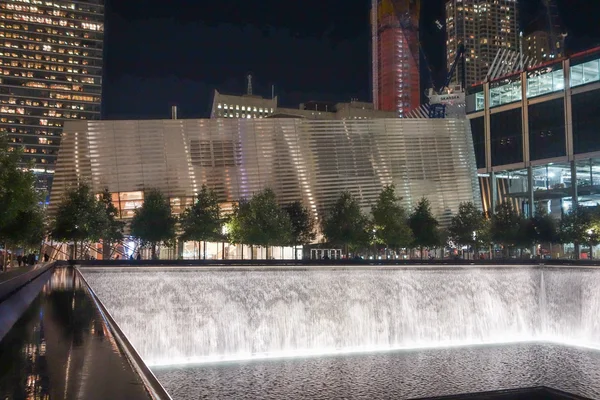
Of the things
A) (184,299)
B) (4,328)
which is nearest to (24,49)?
(184,299)

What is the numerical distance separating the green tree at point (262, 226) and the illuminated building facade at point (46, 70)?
100237 millimetres

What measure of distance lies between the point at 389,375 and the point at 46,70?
15348 centimetres

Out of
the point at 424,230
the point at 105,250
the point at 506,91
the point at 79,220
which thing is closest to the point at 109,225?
the point at 79,220

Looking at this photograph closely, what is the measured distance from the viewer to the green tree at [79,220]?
49.9m

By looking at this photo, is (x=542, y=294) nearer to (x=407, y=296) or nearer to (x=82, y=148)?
(x=407, y=296)

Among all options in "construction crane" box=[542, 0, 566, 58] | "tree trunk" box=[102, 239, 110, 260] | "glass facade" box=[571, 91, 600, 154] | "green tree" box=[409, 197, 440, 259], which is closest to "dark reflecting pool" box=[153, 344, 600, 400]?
"green tree" box=[409, 197, 440, 259]

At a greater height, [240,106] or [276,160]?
[240,106]

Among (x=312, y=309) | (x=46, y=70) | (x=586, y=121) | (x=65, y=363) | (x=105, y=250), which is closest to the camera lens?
(x=65, y=363)

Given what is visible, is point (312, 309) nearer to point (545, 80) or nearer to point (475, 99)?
point (545, 80)

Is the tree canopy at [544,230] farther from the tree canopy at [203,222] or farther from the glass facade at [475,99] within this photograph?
the tree canopy at [203,222]

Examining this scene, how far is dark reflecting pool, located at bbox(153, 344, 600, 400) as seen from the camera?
54.2 feet

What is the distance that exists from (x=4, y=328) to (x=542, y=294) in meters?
28.0

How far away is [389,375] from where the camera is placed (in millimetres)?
19109

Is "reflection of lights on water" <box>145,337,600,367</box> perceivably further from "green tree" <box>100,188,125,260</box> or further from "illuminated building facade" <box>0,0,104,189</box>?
"illuminated building facade" <box>0,0,104,189</box>
